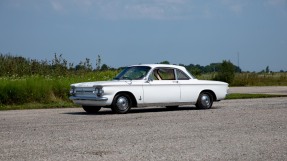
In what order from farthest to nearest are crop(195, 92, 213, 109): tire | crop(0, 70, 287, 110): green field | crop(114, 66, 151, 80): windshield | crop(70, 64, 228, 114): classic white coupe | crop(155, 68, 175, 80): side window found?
crop(0, 70, 287, 110): green field → crop(195, 92, 213, 109): tire → crop(155, 68, 175, 80): side window → crop(114, 66, 151, 80): windshield → crop(70, 64, 228, 114): classic white coupe

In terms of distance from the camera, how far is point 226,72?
2088 inches

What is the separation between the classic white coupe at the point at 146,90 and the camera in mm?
16250

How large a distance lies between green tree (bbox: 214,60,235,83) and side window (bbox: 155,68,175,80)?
35.5m

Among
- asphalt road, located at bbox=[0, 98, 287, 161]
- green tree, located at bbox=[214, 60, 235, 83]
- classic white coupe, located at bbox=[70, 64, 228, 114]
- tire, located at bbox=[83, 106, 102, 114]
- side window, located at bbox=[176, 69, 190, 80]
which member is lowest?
asphalt road, located at bbox=[0, 98, 287, 161]

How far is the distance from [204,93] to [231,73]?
1377 inches

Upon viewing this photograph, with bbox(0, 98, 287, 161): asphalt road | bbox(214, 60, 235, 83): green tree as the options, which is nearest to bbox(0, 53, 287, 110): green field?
bbox(0, 98, 287, 161): asphalt road

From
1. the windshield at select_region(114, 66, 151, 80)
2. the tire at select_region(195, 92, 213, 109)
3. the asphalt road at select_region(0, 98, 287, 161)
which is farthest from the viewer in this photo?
the tire at select_region(195, 92, 213, 109)

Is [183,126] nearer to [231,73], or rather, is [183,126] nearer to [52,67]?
[52,67]

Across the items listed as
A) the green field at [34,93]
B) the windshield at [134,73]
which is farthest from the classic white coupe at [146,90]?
the green field at [34,93]

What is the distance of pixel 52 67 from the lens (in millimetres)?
29219

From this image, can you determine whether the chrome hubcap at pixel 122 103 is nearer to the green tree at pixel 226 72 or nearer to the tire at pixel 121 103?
the tire at pixel 121 103

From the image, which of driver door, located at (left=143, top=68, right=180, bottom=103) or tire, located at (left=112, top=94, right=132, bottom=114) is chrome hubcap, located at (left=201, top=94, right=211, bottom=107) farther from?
tire, located at (left=112, top=94, right=132, bottom=114)

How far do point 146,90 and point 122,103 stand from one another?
2.94 feet

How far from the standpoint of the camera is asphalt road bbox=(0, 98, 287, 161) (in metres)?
8.36
